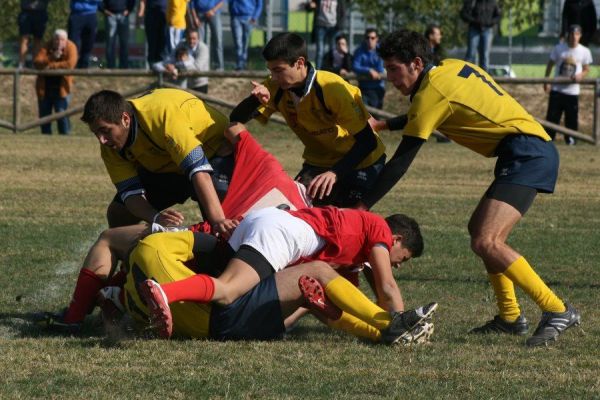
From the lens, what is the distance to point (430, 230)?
12609 millimetres

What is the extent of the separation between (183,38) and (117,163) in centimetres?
1474

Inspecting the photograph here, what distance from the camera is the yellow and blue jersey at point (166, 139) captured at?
301 inches

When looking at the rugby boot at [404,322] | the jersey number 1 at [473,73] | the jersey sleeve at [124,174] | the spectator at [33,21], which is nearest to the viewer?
the rugby boot at [404,322]

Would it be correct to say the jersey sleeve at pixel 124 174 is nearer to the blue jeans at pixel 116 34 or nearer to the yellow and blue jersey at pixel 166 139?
the yellow and blue jersey at pixel 166 139

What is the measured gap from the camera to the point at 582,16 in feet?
76.7

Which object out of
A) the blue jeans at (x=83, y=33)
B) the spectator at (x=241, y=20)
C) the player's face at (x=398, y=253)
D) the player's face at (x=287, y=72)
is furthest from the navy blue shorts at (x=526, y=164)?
the blue jeans at (x=83, y=33)

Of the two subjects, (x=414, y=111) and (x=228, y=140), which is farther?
(x=228, y=140)

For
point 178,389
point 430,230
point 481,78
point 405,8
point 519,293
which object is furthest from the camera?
point 405,8

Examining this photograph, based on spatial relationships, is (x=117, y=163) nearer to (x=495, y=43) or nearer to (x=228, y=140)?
(x=228, y=140)

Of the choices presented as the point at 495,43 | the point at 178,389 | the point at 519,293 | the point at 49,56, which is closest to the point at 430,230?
the point at 519,293

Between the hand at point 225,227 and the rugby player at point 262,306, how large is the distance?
0.26 metres

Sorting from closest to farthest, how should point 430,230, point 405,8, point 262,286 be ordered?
point 262,286
point 430,230
point 405,8

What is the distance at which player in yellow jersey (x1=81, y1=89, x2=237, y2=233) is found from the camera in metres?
7.55

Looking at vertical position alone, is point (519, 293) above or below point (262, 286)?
below
